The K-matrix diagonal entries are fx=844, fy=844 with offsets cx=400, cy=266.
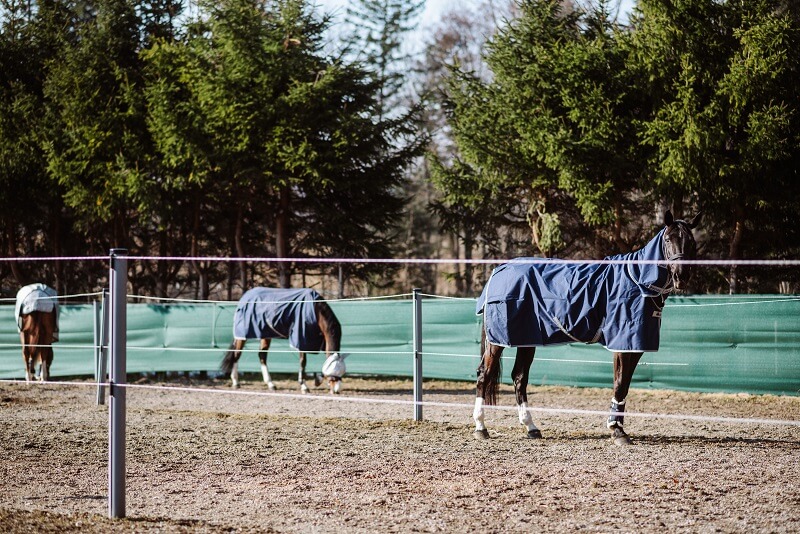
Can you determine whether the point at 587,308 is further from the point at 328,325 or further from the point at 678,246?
the point at 328,325

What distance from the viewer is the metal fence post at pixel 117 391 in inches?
196

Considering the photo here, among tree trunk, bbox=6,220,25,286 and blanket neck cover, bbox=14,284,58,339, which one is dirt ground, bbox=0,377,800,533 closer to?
blanket neck cover, bbox=14,284,58,339

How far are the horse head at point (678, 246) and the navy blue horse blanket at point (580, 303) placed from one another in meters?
0.08

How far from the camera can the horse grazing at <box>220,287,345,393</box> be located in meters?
12.5

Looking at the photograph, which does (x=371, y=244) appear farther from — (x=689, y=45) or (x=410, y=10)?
(x=410, y=10)

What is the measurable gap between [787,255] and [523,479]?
10.4 m

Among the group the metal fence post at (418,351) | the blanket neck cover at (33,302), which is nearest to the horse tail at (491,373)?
the metal fence post at (418,351)

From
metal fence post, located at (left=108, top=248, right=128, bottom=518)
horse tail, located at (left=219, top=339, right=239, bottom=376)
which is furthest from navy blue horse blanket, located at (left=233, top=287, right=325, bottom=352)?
metal fence post, located at (left=108, top=248, right=128, bottom=518)

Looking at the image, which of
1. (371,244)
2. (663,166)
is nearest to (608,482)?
(663,166)

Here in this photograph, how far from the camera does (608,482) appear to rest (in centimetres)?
596

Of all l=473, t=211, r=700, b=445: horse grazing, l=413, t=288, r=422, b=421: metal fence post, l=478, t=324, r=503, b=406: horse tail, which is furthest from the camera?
l=413, t=288, r=422, b=421: metal fence post

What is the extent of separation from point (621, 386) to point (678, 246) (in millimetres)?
1376

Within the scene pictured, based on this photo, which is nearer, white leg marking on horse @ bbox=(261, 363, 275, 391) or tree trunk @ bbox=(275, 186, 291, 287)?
white leg marking on horse @ bbox=(261, 363, 275, 391)

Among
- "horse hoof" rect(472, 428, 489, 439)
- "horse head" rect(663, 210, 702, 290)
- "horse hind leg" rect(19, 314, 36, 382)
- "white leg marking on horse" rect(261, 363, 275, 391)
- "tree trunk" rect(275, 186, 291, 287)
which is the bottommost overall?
"white leg marking on horse" rect(261, 363, 275, 391)
